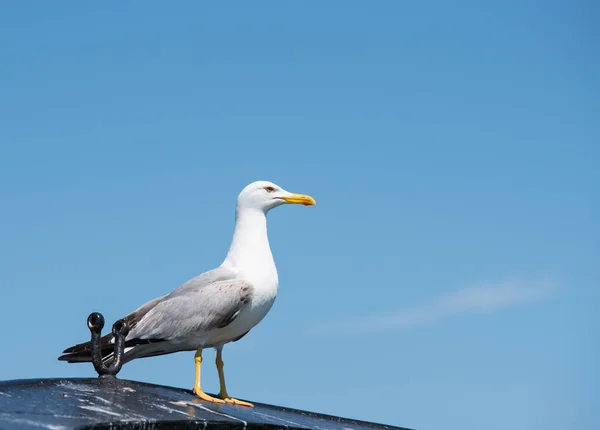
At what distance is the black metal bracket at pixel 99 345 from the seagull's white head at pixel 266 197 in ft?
8.28

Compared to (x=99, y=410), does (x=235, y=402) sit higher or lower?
higher

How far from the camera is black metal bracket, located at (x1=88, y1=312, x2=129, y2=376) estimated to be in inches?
495

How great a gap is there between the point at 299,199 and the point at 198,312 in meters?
2.37

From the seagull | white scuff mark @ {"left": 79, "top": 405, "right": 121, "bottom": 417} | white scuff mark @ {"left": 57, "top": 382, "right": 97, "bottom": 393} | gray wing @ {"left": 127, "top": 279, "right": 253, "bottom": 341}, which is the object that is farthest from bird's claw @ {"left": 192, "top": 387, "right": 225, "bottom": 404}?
white scuff mark @ {"left": 79, "top": 405, "right": 121, "bottom": 417}

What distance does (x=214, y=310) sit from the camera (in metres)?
12.9

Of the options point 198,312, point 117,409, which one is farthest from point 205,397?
point 117,409

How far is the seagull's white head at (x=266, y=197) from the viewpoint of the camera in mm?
14031

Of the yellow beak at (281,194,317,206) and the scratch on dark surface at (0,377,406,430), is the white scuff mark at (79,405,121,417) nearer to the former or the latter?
the scratch on dark surface at (0,377,406,430)

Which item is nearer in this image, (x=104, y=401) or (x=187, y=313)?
(x=104, y=401)

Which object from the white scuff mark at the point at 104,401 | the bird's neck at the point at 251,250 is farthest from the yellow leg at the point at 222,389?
the white scuff mark at the point at 104,401

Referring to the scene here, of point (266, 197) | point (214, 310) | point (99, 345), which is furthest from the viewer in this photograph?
point (266, 197)

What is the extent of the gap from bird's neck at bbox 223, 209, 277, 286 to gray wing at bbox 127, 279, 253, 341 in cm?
28

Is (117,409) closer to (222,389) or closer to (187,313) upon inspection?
(187,313)

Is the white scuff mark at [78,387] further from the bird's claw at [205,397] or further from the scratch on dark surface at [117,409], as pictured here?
the bird's claw at [205,397]
